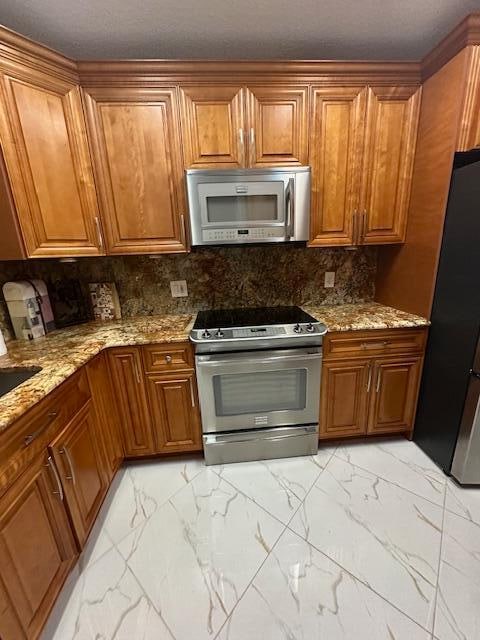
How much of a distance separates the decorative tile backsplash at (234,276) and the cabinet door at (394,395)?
2.16 ft

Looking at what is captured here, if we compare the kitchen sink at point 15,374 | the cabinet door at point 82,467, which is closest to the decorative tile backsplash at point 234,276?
the kitchen sink at point 15,374

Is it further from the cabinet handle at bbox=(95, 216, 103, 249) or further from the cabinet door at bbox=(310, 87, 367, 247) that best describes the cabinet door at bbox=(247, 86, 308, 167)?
the cabinet handle at bbox=(95, 216, 103, 249)

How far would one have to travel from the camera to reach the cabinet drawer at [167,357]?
1.61 meters

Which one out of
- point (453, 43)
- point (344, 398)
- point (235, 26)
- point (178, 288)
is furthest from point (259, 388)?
point (453, 43)

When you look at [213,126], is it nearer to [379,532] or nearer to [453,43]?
[453,43]

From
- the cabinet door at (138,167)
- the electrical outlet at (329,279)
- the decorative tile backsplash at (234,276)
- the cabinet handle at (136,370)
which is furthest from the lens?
the electrical outlet at (329,279)

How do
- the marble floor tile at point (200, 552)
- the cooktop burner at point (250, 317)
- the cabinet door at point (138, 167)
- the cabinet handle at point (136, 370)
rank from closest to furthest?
the marble floor tile at point (200, 552) → the cabinet door at point (138, 167) → the cabinet handle at point (136, 370) → the cooktop burner at point (250, 317)

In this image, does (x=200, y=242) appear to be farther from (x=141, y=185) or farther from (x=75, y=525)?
(x=75, y=525)

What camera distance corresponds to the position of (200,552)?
1284 millimetres

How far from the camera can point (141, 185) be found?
1.61 metres

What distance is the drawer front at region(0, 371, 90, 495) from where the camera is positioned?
87 cm

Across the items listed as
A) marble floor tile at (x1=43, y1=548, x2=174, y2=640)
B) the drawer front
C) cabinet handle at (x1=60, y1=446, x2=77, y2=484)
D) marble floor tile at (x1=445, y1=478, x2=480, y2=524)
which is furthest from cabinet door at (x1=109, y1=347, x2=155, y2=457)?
marble floor tile at (x1=445, y1=478, x2=480, y2=524)

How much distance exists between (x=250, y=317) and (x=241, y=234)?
554 mm

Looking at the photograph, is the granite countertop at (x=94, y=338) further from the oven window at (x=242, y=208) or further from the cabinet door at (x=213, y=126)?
the cabinet door at (x=213, y=126)
